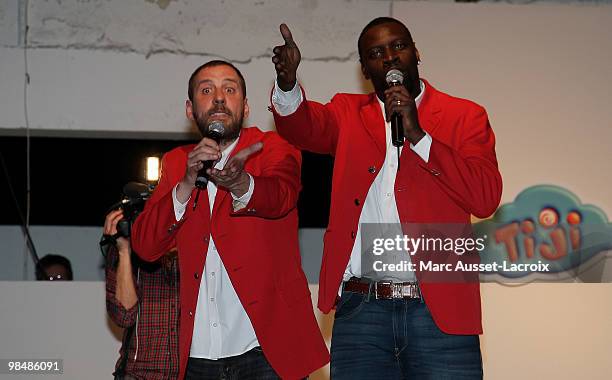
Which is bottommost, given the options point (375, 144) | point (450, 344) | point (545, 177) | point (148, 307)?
point (450, 344)

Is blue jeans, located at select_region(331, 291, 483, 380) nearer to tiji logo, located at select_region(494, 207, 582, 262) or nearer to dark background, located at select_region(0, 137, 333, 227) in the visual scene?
tiji logo, located at select_region(494, 207, 582, 262)

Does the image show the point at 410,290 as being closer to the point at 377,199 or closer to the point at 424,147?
the point at 377,199

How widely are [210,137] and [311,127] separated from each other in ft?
1.10

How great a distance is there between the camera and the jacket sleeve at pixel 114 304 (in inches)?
139

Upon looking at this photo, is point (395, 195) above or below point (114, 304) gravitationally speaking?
above

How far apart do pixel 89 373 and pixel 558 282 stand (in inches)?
96.8

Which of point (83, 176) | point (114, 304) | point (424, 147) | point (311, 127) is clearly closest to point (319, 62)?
point (114, 304)

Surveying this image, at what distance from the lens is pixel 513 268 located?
502 centimetres

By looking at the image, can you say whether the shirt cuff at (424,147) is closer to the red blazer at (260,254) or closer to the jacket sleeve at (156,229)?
the red blazer at (260,254)

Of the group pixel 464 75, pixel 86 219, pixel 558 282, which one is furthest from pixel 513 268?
pixel 86 219

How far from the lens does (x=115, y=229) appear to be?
3.59m

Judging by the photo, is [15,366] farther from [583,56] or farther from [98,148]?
[583,56]

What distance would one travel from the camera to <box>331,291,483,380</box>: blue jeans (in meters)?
2.79

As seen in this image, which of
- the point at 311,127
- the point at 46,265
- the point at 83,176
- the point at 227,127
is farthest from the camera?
the point at 83,176
